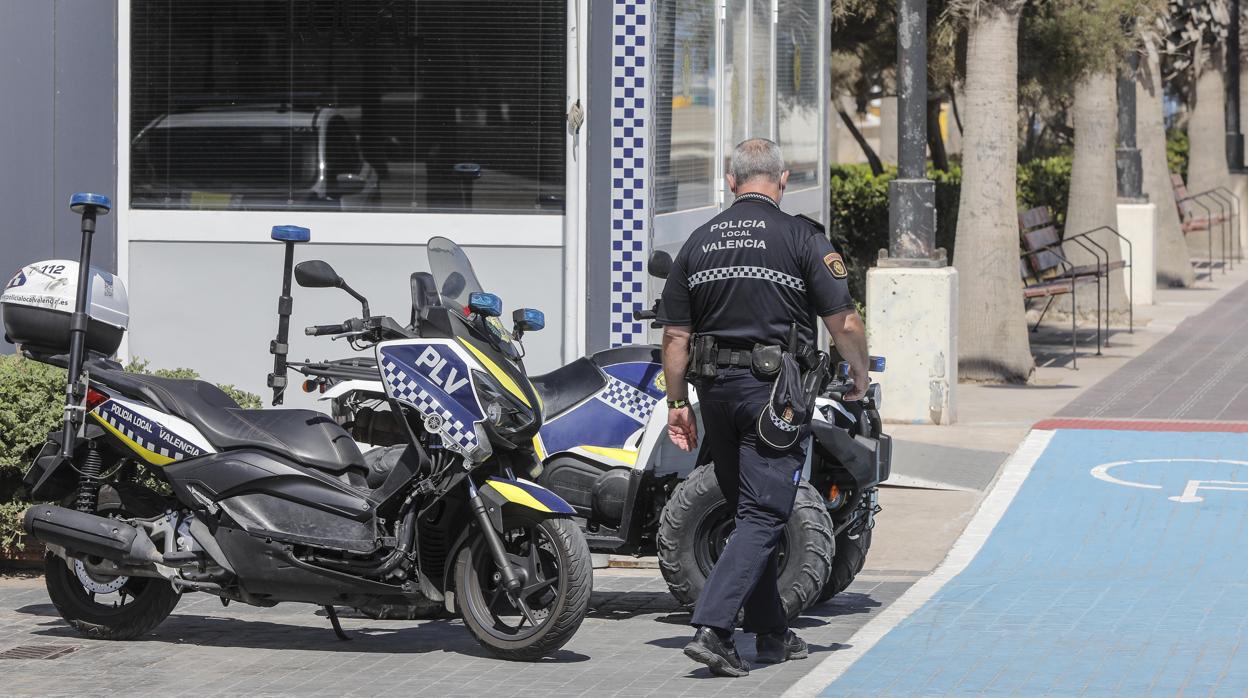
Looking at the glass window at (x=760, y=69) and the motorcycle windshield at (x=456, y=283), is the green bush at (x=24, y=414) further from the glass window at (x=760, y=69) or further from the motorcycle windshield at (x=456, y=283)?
the glass window at (x=760, y=69)

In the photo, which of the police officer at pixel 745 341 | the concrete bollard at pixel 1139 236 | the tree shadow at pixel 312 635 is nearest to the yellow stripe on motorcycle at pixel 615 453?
the tree shadow at pixel 312 635

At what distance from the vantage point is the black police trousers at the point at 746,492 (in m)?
6.33

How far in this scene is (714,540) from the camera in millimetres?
7184

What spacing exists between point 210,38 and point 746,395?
5134 mm

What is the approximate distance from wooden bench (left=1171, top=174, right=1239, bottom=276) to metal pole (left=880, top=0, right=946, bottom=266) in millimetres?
15739

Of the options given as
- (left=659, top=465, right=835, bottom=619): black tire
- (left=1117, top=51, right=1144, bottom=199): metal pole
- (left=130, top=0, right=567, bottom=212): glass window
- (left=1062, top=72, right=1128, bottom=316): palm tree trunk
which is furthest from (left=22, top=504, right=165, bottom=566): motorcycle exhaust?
(left=1117, top=51, right=1144, bottom=199): metal pole

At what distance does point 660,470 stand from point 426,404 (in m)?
1.23

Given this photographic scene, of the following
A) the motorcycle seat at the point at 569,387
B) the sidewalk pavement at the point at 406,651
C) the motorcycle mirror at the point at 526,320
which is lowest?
the sidewalk pavement at the point at 406,651

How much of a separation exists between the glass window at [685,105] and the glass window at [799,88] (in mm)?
2260

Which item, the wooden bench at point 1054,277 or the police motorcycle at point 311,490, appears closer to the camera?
the police motorcycle at point 311,490

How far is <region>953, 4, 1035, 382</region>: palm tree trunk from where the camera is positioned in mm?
14578

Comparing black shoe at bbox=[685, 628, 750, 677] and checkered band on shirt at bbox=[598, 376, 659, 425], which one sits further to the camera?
checkered band on shirt at bbox=[598, 376, 659, 425]

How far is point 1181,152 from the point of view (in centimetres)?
3525

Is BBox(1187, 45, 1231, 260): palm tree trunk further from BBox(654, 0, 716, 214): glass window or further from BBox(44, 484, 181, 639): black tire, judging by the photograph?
BBox(44, 484, 181, 639): black tire
